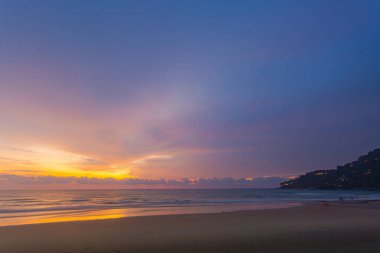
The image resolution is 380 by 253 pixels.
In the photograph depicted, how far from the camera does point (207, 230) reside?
19.9 meters

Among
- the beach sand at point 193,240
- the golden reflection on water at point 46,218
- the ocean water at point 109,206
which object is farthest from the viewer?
the ocean water at point 109,206

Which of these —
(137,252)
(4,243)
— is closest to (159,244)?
(137,252)

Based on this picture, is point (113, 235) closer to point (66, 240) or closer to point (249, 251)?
point (66, 240)

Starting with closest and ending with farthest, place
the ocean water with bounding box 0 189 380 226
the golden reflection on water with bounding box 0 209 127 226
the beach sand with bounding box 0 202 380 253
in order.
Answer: the beach sand with bounding box 0 202 380 253, the golden reflection on water with bounding box 0 209 127 226, the ocean water with bounding box 0 189 380 226

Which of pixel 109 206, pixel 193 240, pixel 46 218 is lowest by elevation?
pixel 193 240

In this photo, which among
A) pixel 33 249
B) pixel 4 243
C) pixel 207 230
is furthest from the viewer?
pixel 207 230

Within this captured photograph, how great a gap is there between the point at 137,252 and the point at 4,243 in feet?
25.5

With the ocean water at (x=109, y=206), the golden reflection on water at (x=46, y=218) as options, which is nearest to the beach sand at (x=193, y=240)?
the golden reflection on water at (x=46, y=218)

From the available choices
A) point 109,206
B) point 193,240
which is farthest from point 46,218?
point 109,206

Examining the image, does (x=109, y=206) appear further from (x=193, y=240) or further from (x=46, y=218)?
(x=193, y=240)

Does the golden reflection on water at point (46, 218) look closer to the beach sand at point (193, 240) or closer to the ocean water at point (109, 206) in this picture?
the ocean water at point (109, 206)

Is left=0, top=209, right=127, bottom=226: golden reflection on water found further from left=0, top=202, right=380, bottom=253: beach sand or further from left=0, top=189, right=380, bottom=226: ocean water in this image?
left=0, top=202, right=380, bottom=253: beach sand

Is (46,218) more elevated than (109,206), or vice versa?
(109,206)

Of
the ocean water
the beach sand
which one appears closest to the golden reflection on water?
the ocean water
